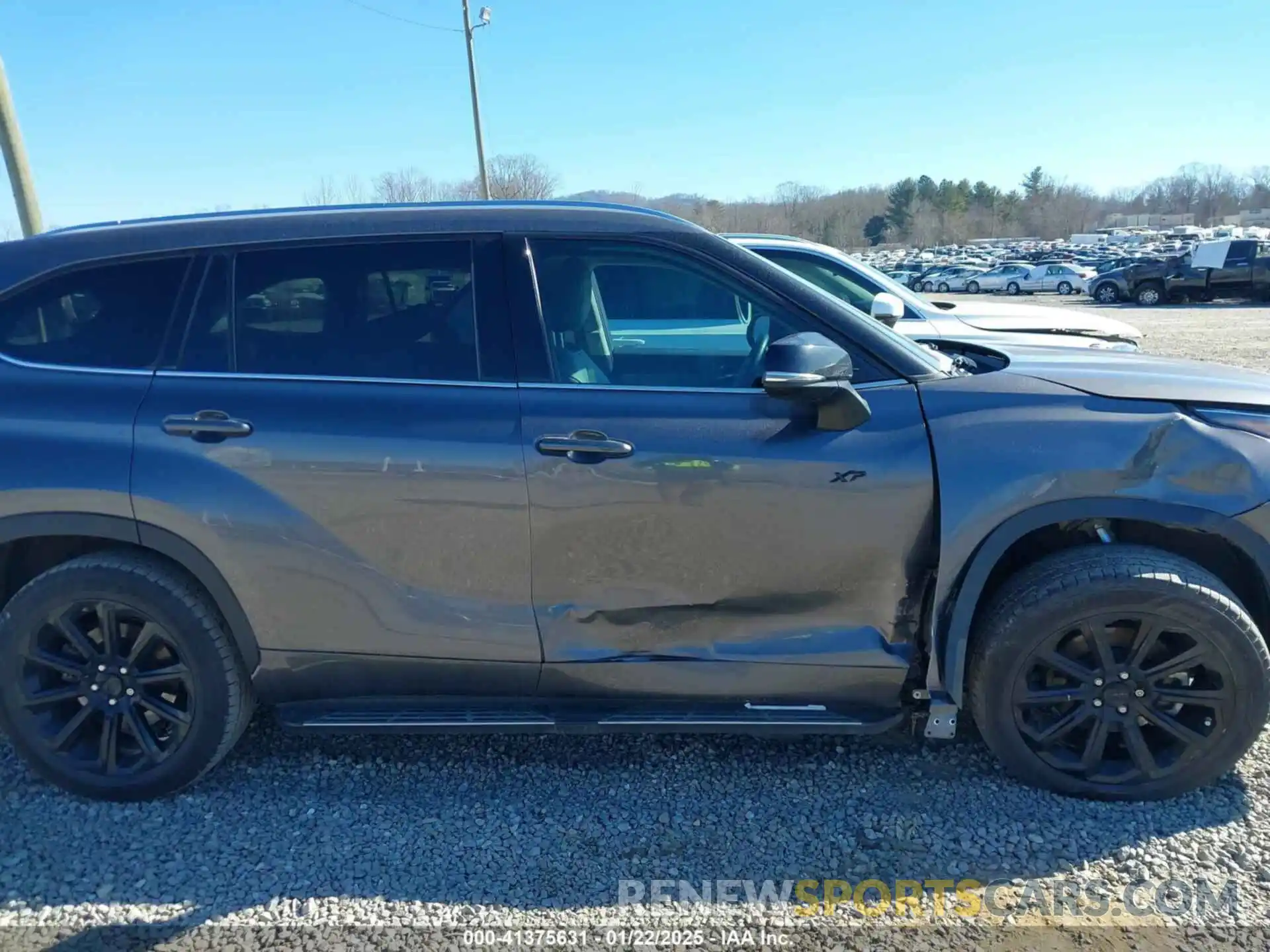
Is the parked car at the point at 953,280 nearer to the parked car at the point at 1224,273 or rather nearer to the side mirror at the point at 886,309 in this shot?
the parked car at the point at 1224,273

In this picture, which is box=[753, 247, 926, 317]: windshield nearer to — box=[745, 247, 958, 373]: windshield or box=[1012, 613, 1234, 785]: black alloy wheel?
box=[745, 247, 958, 373]: windshield

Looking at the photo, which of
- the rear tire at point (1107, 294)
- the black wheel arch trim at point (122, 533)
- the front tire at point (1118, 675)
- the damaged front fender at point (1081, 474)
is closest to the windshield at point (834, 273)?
the damaged front fender at point (1081, 474)

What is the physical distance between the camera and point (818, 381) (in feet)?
8.30

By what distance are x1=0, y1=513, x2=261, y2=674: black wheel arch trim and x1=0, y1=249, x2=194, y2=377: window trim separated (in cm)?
47

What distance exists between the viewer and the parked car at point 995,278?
4062cm

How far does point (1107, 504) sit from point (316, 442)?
7.91 feet

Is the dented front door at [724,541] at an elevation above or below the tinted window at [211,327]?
below

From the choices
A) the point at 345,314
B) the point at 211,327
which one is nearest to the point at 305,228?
the point at 345,314

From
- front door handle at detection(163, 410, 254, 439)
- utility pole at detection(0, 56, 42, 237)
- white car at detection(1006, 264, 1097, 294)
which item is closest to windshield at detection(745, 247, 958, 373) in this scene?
front door handle at detection(163, 410, 254, 439)

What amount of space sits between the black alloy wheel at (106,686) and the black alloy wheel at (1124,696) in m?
2.77

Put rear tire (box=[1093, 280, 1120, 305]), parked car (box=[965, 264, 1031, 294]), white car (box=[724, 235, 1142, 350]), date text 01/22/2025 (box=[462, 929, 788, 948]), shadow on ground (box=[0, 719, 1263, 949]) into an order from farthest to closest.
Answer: parked car (box=[965, 264, 1031, 294]) < rear tire (box=[1093, 280, 1120, 305]) < white car (box=[724, 235, 1142, 350]) < shadow on ground (box=[0, 719, 1263, 949]) < date text 01/22/2025 (box=[462, 929, 788, 948])

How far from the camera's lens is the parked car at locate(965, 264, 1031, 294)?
40625mm

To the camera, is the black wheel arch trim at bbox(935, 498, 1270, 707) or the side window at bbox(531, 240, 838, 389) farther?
the side window at bbox(531, 240, 838, 389)

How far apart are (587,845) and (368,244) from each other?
2.05 m
